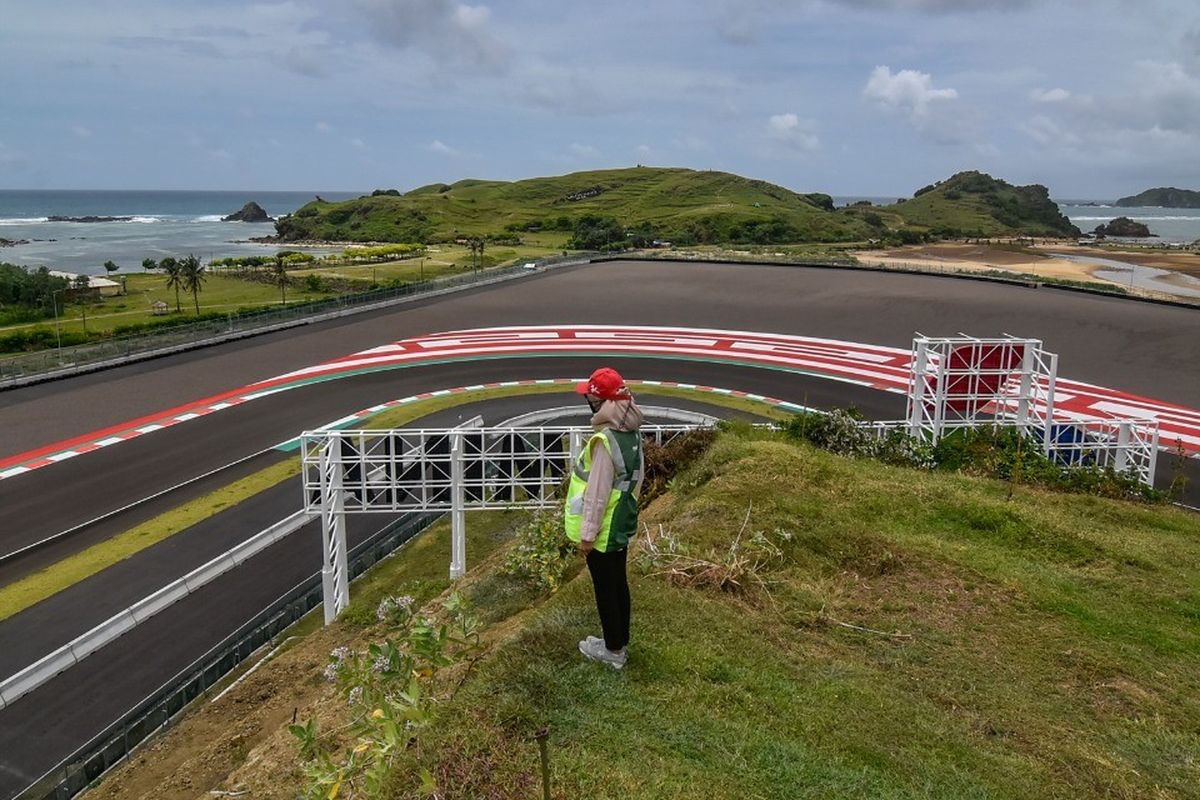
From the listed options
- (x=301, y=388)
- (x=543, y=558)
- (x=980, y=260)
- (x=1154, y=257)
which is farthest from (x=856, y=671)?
(x=1154, y=257)

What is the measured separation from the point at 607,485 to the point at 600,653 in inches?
72.7

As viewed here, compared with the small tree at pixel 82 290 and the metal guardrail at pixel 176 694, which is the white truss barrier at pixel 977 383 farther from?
the small tree at pixel 82 290

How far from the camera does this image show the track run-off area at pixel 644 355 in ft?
94.5

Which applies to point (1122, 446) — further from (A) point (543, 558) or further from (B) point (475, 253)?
(B) point (475, 253)

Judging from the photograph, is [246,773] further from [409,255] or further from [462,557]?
[409,255]

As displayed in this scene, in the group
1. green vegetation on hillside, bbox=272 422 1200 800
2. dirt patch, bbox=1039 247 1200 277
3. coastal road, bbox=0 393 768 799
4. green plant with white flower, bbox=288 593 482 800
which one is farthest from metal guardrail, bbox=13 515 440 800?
dirt patch, bbox=1039 247 1200 277

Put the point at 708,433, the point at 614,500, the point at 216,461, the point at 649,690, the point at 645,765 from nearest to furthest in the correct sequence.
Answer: the point at 645,765
the point at 614,500
the point at 649,690
the point at 708,433
the point at 216,461

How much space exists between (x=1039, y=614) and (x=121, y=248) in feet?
543

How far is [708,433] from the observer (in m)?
16.4

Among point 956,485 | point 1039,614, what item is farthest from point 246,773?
point 956,485

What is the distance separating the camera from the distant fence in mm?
34062

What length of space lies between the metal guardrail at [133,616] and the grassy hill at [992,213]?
502 feet

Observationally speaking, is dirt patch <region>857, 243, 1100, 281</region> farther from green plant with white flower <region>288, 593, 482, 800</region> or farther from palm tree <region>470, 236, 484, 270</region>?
green plant with white flower <region>288, 593, 482, 800</region>

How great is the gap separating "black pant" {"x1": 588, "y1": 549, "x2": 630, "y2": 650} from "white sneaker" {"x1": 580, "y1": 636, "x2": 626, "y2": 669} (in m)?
0.06
